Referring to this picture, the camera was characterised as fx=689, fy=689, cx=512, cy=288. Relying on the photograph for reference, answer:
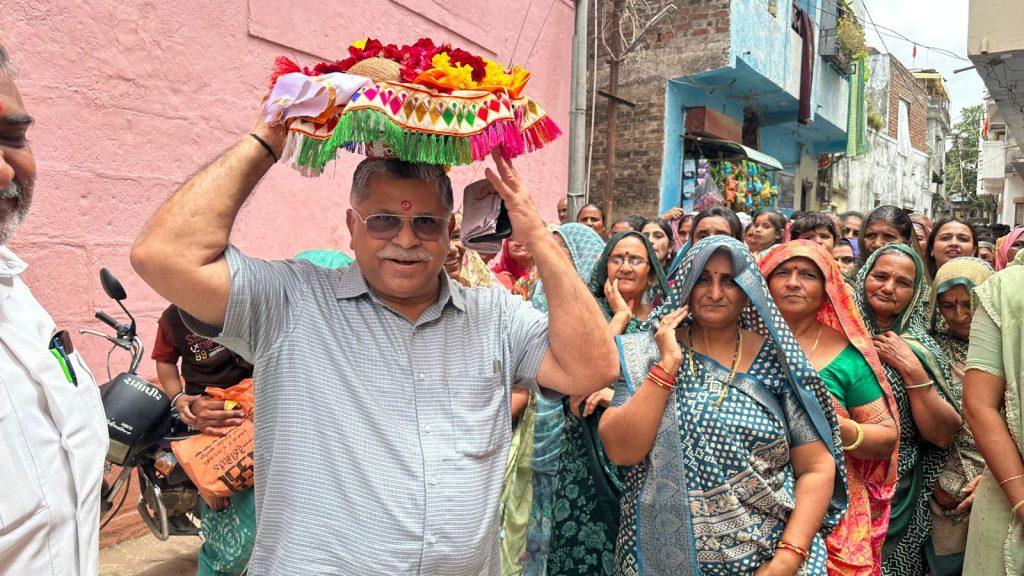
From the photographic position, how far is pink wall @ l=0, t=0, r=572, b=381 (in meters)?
3.65

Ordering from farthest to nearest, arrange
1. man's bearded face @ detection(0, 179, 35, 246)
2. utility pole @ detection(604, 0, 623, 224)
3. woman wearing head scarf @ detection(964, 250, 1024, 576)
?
utility pole @ detection(604, 0, 623, 224), woman wearing head scarf @ detection(964, 250, 1024, 576), man's bearded face @ detection(0, 179, 35, 246)

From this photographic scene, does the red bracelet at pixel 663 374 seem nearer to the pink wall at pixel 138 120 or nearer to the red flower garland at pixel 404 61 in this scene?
the red flower garland at pixel 404 61

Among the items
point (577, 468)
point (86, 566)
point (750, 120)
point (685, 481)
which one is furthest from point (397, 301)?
point (750, 120)

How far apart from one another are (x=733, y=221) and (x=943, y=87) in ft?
125

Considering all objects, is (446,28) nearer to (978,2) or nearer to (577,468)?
(577,468)

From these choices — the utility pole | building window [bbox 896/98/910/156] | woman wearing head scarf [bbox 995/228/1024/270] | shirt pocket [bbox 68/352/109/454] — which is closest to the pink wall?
shirt pocket [bbox 68/352/109/454]

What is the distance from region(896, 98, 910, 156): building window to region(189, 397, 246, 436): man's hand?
28.7m

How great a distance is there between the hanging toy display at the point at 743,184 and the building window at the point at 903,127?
15.6m

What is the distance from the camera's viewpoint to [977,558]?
2648 millimetres

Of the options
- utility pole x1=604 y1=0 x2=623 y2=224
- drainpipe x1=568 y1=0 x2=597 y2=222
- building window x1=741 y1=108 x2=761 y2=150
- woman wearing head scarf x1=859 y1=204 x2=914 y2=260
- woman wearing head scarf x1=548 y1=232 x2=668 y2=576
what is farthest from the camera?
building window x1=741 y1=108 x2=761 y2=150

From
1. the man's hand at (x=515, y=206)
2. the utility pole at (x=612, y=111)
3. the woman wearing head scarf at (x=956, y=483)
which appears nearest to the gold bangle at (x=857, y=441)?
the woman wearing head scarf at (x=956, y=483)

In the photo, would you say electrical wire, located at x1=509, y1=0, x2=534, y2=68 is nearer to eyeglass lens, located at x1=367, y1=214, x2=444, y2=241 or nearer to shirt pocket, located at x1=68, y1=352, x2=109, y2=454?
eyeglass lens, located at x1=367, y1=214, x2=444, y2=241

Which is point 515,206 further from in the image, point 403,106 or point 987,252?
point 987,252

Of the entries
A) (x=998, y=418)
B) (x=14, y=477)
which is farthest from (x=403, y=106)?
(x=998, y=418)
